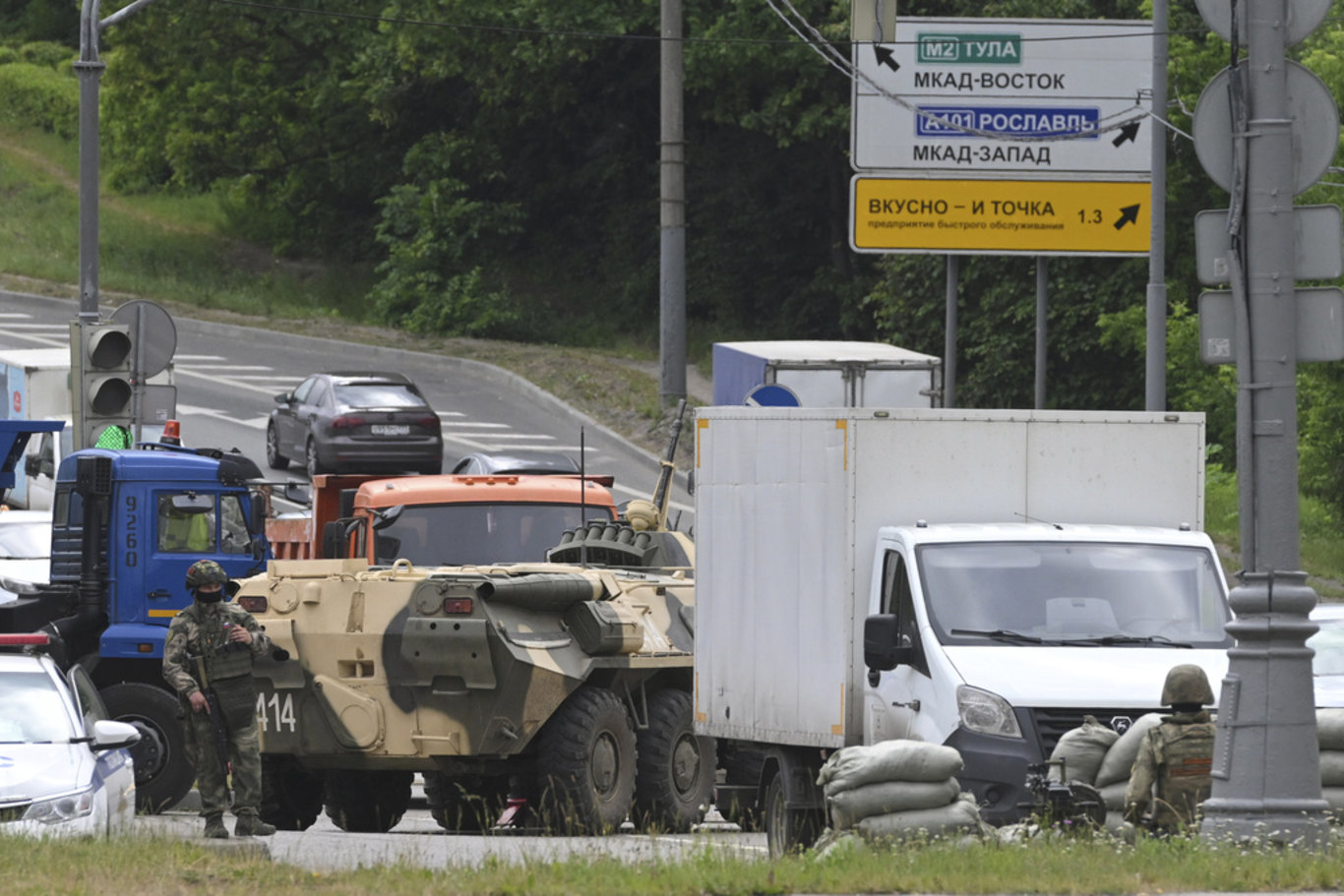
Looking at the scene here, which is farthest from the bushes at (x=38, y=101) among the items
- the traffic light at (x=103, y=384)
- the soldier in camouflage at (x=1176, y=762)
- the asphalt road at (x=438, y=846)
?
the soldier in camouflage at (x=1176, y=762)

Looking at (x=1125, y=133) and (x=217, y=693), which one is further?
(x=1125, y=133)

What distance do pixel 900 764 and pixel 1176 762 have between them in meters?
1.33

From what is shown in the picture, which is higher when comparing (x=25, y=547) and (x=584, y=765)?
(x=25, y=547)

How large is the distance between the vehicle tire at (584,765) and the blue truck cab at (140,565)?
136 inches

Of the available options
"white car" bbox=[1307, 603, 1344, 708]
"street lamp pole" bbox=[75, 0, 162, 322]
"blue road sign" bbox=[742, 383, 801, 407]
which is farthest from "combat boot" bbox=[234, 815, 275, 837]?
"blue road sign" bbox=[742, 383, 801, 407]

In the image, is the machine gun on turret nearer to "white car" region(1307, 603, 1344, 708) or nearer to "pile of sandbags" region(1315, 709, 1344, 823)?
"white car" region(1307, 603, 1344, 708)

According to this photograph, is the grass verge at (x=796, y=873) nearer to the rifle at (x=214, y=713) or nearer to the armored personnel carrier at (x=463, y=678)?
the rifle at (x=214, y=713)

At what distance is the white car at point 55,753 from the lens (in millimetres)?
11305

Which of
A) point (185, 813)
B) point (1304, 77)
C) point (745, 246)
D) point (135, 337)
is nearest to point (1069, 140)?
point (135, 337)

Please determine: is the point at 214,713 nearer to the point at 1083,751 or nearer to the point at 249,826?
the point at 249,826

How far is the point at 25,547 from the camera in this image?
22.2 metres

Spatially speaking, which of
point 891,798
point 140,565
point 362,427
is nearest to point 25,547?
point 140,565

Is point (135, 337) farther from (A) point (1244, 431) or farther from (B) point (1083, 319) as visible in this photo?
(B) point (1083, 319)

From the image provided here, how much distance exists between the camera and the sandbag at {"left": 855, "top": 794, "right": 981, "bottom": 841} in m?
9.72
